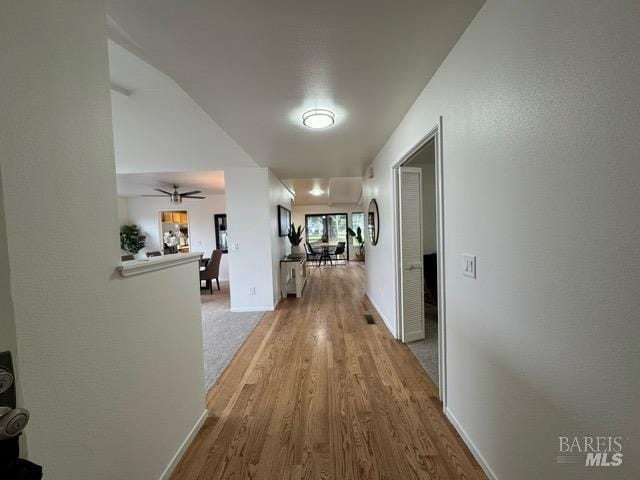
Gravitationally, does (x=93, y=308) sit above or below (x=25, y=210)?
below

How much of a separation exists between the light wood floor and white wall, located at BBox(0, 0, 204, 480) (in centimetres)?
45

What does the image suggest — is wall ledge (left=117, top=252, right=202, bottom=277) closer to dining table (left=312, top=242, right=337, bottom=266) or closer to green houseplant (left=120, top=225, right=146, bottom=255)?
green houseplant (left=120, top=225, right=146, bottom=255)

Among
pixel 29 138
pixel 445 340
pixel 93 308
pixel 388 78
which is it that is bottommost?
pixel 445 340

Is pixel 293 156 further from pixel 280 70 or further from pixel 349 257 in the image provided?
pixel 349 257

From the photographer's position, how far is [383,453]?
146 cm

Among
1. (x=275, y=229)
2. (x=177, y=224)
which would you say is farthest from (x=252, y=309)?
(x=177, y=224)

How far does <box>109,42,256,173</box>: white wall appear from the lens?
352 centimetres

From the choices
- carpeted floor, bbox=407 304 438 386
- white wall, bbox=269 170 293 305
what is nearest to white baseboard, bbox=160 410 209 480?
carpeted floor, bbox=407 304 438 386

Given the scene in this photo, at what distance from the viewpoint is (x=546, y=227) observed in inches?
36.4

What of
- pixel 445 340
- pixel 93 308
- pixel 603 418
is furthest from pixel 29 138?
pixel 445 340

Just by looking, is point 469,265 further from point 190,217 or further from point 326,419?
point 190,217

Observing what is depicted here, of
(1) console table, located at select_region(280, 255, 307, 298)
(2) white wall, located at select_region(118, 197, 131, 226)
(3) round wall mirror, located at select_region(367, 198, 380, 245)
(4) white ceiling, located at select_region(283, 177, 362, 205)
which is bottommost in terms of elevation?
(1) console table, located at select_region(280, 255, 307, 298)

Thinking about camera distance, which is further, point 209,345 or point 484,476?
point 209,345

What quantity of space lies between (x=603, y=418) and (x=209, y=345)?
316cm
